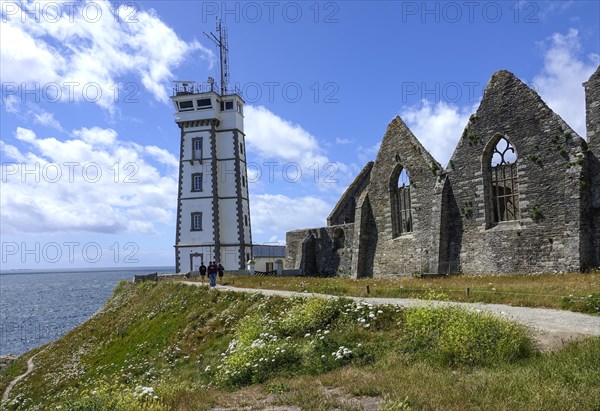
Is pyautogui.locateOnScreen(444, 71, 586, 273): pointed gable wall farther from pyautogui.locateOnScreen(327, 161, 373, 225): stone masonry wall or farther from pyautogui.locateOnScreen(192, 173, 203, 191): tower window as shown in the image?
pyautogui.locateOnScreen(192, 173, 203, 191): tower window

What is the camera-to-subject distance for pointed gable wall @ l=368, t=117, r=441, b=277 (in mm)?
31006

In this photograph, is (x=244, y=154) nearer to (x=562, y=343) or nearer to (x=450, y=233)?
(x=450, y=233)

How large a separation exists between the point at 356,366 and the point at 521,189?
1889cm

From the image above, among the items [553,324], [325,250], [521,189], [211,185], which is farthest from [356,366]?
[211,185]

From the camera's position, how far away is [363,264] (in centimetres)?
3562

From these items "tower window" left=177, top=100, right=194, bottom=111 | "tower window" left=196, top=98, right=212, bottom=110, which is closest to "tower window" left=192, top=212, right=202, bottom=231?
"tower window" left=196, top=98, right=212, bottom=110

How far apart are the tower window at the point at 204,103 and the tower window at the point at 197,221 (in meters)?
11.1

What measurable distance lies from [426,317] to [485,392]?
435 cm

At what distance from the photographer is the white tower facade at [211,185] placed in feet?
164

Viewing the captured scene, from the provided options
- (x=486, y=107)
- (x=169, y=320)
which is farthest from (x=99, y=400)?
(x=486, y=107)

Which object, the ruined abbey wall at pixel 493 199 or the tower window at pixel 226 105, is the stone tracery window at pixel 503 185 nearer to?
the ruined abbey wall at pixel 493 199

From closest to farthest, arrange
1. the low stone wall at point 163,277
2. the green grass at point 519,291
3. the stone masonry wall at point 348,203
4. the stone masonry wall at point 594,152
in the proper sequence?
1. the green grass at point 519,291
2. the stone masonry wall at point 594,152
3. the low stone wall at point 163,277
4. the stone masonry wall at point 348,203

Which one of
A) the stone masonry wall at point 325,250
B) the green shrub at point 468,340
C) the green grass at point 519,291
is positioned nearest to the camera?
the green shrub at point 468,340

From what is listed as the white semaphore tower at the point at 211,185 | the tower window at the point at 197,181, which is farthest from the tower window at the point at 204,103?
the tower window at the point at 197,181
